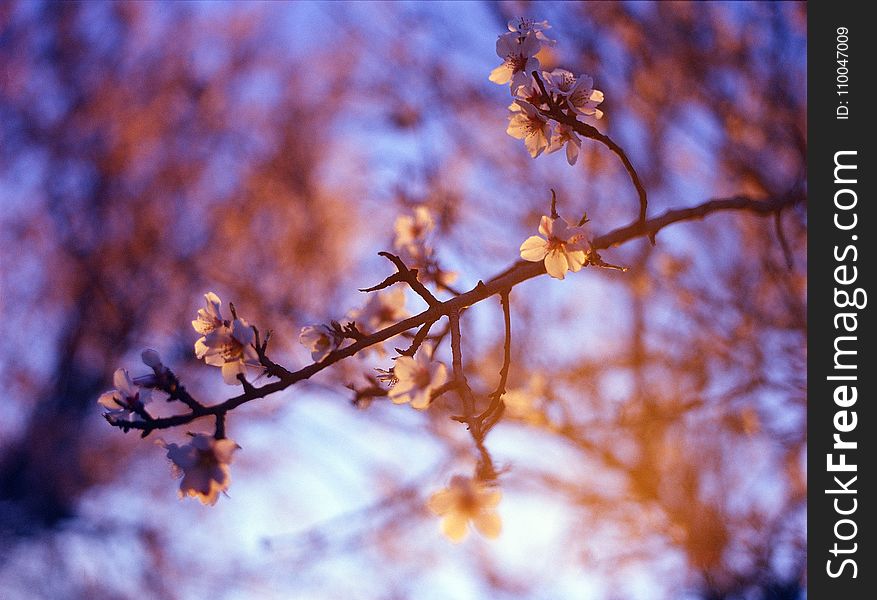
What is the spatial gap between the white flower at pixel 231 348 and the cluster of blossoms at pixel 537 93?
95 centimetres

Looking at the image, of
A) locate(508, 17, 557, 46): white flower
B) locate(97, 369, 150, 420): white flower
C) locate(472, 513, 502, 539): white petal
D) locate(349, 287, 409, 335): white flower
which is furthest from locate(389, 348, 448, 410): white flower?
locate(508, 17, 557, 46): white flower

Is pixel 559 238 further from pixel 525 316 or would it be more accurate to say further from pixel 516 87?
pixel 525 316

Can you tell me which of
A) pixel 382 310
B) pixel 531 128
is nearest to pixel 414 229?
pixel 382 310

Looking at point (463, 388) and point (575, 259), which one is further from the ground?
point (575, 259)

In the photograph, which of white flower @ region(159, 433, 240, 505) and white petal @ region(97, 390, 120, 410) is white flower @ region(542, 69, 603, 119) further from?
white petal @ region(97, 390, 120, 410)

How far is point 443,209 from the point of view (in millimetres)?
5316

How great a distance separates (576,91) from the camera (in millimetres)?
1757

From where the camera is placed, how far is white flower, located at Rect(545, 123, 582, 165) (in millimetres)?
1839

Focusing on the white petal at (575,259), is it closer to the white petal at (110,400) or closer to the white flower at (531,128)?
the white flower at (531,128)

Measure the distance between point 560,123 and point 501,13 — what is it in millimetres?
4454

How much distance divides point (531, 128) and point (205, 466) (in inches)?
50.2

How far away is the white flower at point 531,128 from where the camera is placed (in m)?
1.81

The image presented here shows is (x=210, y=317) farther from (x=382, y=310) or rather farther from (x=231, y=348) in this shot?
(x=382, y=310)
